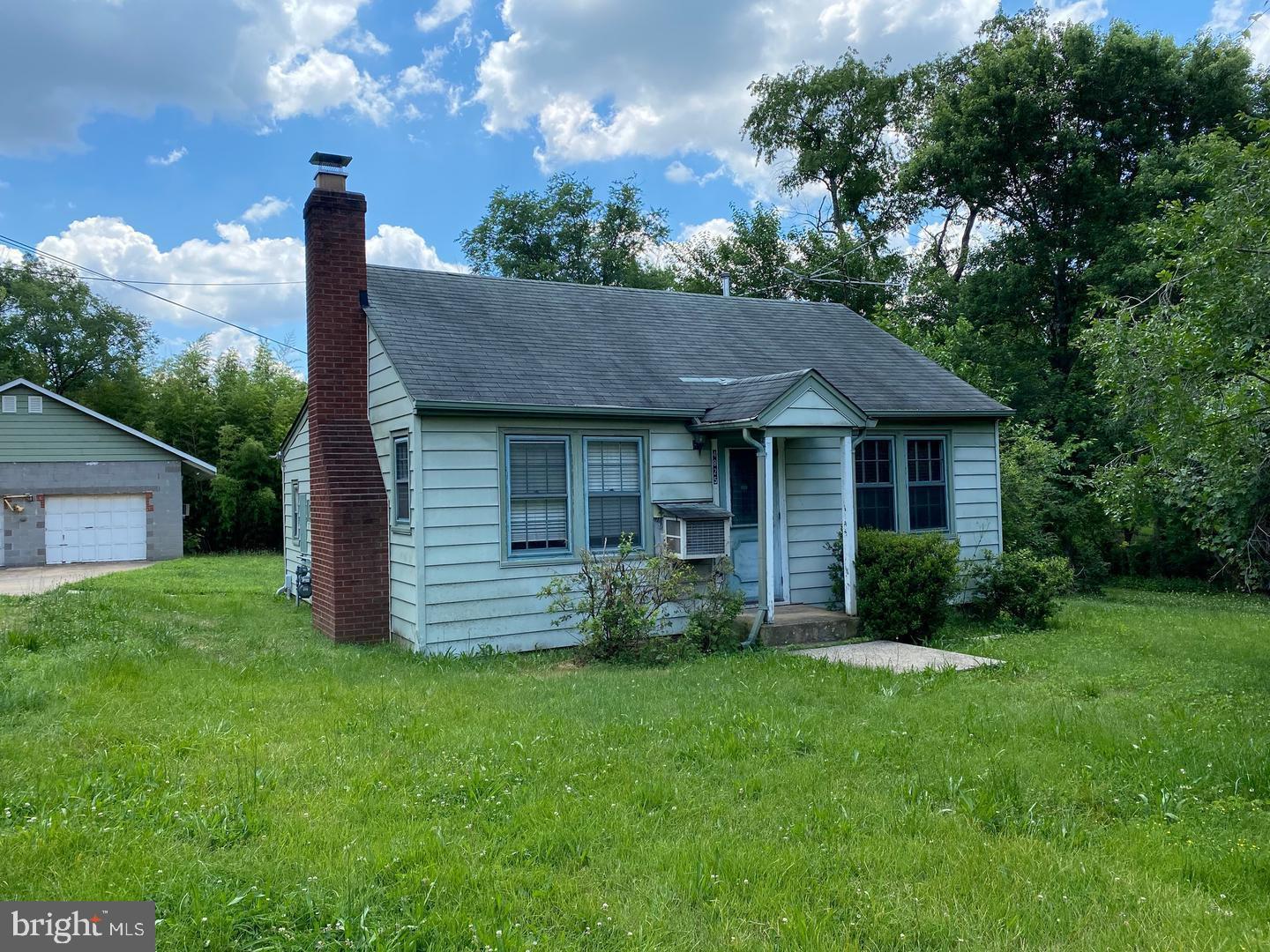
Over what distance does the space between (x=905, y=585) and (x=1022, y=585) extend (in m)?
2.27

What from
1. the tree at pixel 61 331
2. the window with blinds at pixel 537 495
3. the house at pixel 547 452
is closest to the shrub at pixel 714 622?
the house at pixel 547 452

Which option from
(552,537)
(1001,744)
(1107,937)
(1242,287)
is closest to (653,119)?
(552,537)

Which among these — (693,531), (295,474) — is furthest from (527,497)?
(295,474)

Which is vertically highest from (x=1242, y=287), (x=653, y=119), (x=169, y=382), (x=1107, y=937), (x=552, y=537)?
(x=653, y=119)

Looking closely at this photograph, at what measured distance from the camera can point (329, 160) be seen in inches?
429

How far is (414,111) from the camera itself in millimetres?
15609

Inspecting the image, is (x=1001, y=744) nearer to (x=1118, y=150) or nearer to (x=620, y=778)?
(x=620, y=778)

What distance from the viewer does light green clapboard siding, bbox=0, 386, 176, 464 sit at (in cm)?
2158

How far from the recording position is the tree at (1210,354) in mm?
6355

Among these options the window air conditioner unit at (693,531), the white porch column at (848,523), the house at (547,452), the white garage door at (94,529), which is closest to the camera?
the house at (547,452)

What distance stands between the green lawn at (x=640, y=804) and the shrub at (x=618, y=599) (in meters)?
1.05

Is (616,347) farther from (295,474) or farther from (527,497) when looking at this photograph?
(295,474)

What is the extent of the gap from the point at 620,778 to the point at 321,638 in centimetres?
641

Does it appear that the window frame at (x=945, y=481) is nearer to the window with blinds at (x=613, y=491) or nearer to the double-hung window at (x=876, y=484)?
the double-hung window at (x=876, y=484)
